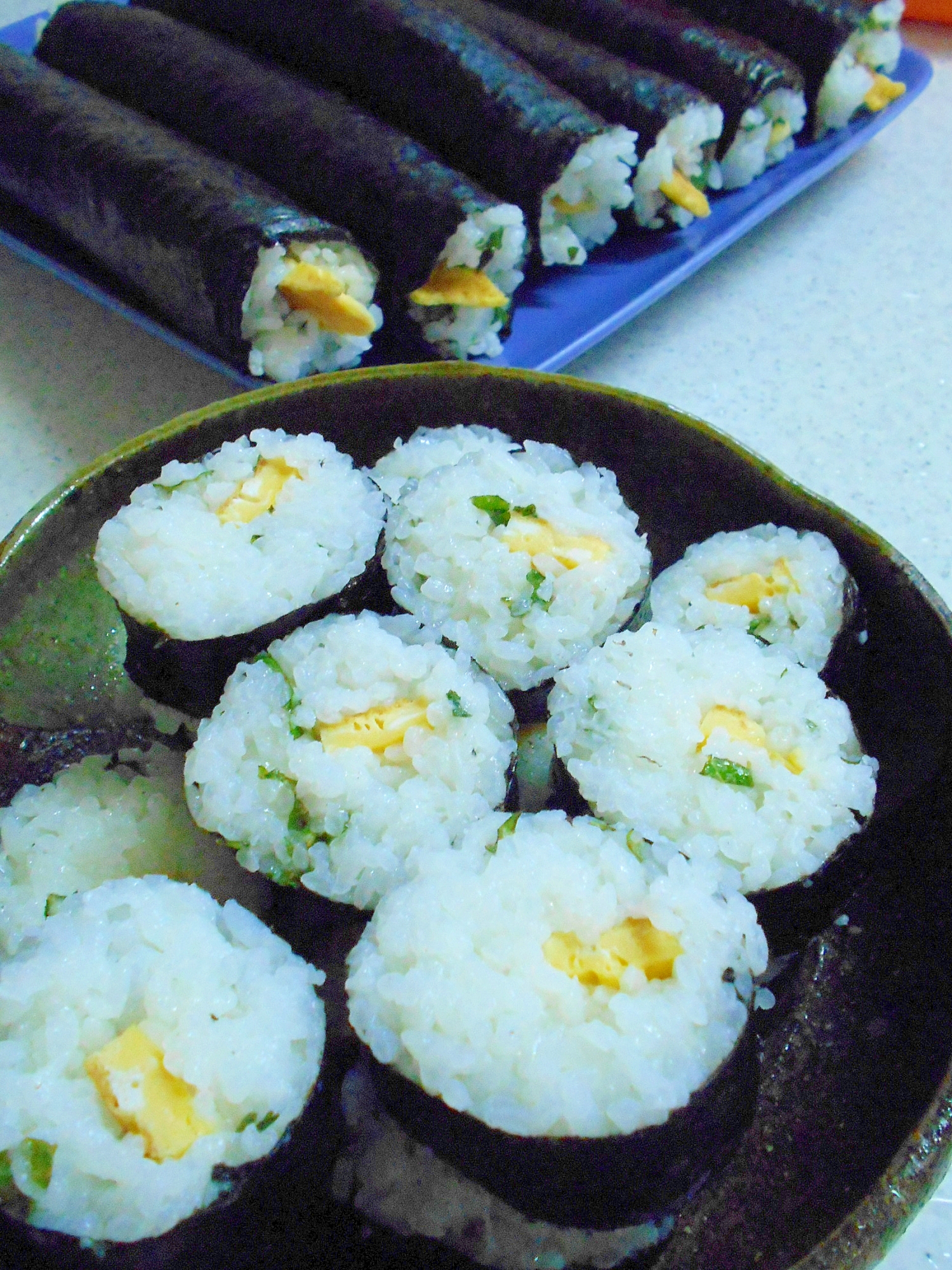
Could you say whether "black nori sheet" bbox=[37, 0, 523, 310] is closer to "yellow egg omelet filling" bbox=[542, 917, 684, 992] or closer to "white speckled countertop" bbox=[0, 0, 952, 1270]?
"white speckled countertop" bbox=[0, 0, 952, 1270]

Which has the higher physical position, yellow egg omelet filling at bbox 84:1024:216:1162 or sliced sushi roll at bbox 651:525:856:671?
sliced sushi roll at bbox 651:525:856:671

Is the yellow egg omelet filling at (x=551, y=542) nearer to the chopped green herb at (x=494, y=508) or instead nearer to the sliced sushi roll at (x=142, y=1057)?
the chopped green herb at (x=494, y=508)

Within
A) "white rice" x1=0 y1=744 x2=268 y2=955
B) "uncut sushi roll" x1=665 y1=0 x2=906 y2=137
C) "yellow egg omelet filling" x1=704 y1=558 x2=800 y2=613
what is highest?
"uncut sushi roll" x1=665 y1=0 x2=906 y2=137

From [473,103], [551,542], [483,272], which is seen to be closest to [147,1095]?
[551,542]

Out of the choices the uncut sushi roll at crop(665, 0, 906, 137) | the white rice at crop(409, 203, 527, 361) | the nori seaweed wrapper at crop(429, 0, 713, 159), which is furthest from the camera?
the uncut sushi roll at crop(665, 0, 906, 137)

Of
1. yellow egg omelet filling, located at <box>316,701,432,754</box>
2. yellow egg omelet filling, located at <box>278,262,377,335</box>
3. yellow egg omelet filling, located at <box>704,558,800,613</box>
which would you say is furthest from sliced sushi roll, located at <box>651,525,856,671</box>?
yellow egg omelet filling, located at <box>278,262,377,335</box>

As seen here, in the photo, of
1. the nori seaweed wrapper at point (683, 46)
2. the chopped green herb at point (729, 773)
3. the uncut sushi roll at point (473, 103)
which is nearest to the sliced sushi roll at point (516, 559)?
the chopped green herb at point (729, 773)

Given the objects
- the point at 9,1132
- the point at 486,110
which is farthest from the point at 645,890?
the point at 486,110
